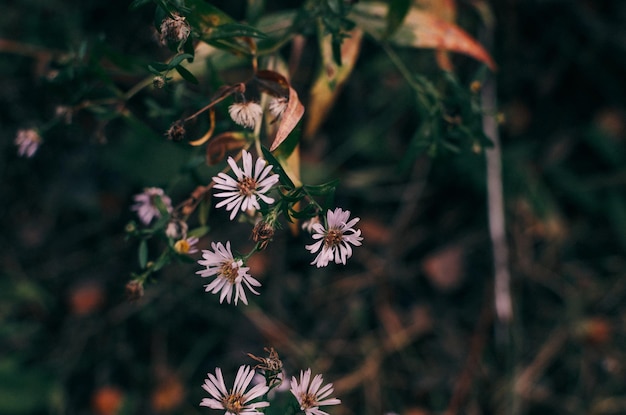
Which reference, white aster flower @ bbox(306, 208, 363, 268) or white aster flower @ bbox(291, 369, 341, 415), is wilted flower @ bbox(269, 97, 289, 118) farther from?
white aster flower @ bbox(291, 369, 341, 415)

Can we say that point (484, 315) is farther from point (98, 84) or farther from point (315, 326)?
point (98, 84)

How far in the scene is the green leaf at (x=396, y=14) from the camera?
224cm

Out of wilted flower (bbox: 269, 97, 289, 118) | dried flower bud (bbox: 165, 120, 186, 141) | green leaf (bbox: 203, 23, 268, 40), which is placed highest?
green leaf (bbox: 203, 23, 268, 40)

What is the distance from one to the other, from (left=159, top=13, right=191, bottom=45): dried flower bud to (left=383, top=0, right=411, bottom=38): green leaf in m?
0.91

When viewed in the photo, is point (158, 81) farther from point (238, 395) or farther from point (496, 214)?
point (496, 214)

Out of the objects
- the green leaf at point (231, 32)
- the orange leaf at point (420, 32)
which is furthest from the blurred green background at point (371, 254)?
the green leaf at point (231, 32)

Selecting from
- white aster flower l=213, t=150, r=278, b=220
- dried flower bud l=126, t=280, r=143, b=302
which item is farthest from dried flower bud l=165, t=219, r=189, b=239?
white aster flower l=213, t=150, r=278, b=220

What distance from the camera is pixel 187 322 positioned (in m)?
3.29

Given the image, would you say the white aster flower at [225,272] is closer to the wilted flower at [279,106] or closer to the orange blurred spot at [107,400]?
the wilted flower at [279,106]

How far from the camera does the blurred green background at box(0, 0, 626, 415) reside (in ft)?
10.4

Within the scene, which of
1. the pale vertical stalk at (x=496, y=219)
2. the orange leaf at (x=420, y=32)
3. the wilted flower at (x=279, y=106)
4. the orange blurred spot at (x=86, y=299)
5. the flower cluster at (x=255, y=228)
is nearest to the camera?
the flower cluster at (x=255, y=228)

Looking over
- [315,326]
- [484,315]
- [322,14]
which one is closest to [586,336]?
[484,315]

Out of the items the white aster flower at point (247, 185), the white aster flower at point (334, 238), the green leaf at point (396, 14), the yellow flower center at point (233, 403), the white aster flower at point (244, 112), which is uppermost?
the green leaf at point (396, 14)

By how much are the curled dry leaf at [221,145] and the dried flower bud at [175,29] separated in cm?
39
